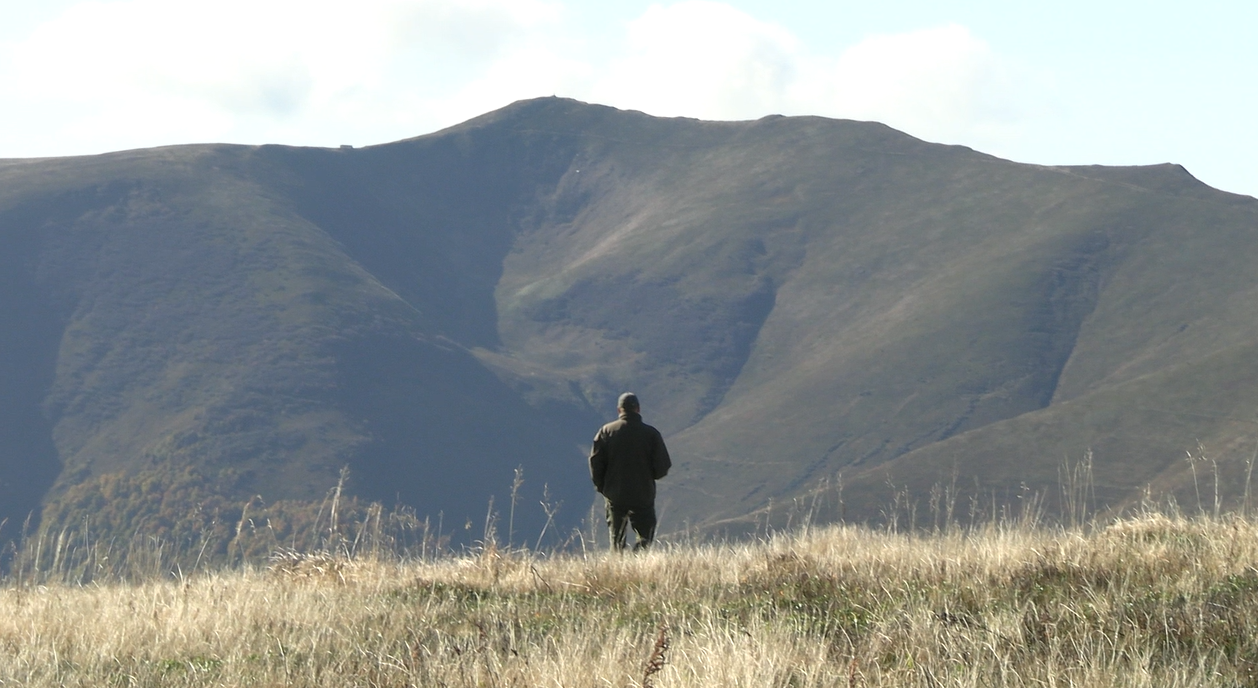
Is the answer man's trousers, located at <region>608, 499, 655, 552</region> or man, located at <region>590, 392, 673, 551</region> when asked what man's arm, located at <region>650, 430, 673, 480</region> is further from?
man's trousers, located at <region>608, 499, 655, 552</region>

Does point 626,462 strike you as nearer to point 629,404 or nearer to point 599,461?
point 599,461

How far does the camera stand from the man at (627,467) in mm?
10164

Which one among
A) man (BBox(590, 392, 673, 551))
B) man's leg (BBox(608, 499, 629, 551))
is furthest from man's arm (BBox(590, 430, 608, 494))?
man's leg (BBox(608, 499, 629, 551))

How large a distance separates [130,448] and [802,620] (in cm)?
11506

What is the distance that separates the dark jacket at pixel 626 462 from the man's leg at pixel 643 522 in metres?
0.07

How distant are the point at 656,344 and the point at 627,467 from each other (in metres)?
144

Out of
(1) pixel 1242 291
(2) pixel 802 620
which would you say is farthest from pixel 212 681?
(1) pixel 1242 291

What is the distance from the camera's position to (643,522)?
1034 centimetres

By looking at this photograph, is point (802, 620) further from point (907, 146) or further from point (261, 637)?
point (907, 146)

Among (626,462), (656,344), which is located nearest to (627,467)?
(626,462)

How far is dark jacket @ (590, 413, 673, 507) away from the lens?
33.3 feet

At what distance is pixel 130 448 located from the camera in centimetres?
11188

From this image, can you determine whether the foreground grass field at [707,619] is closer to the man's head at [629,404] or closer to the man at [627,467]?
the man at [627,467]

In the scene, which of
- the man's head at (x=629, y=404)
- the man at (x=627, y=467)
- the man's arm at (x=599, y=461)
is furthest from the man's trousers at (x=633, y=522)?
the man's head at (x=629, y=404)
